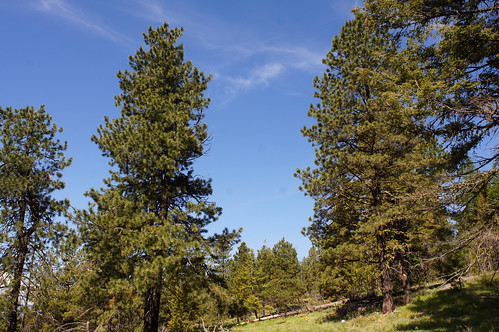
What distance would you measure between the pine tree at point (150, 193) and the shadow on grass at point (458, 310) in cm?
877

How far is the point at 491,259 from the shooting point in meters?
7.71

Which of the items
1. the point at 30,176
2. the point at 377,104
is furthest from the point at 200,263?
the point at 377,104

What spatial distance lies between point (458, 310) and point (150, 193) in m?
13.5

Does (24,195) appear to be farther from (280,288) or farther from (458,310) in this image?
(280,288)

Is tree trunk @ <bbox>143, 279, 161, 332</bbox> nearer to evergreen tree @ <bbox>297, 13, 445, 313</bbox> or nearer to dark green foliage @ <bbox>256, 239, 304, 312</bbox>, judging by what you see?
evergreen tree @ <bbox>297, 13, 445, 313</bbox>

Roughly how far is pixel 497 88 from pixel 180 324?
3229 centimetres

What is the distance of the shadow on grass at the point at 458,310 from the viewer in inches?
365

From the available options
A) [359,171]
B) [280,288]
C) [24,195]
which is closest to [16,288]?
[24,195]

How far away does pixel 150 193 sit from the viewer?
1337cm

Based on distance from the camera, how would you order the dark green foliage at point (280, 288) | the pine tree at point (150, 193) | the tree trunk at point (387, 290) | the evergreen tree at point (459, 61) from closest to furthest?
1. the evergreen tree at point (459, 61)
2. the pine tree at point (150, 193)
3. the tree trunk at point (387, 290)
4. the dark green foliage at point (280, 288)

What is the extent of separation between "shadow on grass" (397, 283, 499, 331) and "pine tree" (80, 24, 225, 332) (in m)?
8.77

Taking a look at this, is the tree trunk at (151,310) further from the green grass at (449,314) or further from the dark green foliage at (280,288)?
the dark green foliage at (280,288)

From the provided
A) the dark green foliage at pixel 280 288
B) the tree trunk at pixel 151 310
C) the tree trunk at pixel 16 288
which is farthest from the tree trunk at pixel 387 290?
the dark green foliage at pixel 280 288

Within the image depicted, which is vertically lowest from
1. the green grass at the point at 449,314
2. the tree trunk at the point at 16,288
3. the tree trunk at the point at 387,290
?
the green grass at the point at 449,314
